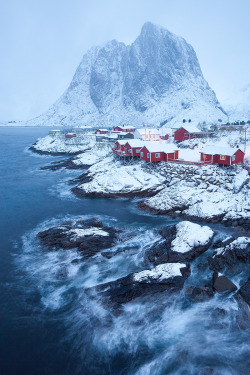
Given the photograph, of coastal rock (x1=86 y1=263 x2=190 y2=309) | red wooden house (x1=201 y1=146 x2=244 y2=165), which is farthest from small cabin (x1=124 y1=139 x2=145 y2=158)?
coastal rock (x1=86 y1=263 x2=190 y2=309)

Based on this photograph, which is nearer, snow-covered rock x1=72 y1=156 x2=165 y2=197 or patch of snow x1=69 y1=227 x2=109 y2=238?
patch of snow x1=69 y1=227 x2=109 y2=238

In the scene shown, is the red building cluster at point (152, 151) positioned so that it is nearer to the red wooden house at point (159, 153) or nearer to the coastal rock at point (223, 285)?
the red wooden house at point (159, 153)

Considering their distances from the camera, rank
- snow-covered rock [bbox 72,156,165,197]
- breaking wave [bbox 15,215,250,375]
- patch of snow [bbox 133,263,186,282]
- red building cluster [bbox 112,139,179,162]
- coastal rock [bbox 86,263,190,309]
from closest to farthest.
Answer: breaking wave [bbox 15,215,250,375] < coastal rock [bbox 86,263,190,309] < patch of snow [bbox 133,263,186,282] < snow-covered rock [bbox 72,156,165,197] < red building cluster [bbox 112,139,179,162]

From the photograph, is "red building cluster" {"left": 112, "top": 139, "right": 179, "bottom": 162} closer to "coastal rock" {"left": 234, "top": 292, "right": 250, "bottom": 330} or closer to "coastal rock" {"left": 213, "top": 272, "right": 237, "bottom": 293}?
"coastal rock" {"left": 213, "top": 272, "right": 237, "bottom": 293}

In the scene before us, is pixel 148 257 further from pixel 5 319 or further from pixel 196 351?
pixel 5 319

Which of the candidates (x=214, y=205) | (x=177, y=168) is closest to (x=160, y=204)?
(x=214, y=205)

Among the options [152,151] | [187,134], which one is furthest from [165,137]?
[152,151]

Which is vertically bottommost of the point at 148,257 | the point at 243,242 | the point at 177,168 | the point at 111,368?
the point at 111,368
